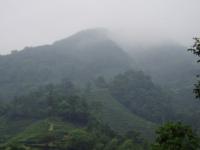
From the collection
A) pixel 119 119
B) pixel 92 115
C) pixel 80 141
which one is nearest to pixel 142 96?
pixel 119 119

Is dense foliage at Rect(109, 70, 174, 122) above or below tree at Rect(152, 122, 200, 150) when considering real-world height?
above

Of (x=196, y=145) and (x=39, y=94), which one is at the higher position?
(x=39, y=94)

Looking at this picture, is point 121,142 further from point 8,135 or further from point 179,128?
point 179,128

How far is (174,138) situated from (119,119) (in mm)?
98559

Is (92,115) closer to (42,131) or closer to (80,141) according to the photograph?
(42,131)

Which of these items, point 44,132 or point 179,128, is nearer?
point 179,128

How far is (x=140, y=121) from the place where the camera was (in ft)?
458

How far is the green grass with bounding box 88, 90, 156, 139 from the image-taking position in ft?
418

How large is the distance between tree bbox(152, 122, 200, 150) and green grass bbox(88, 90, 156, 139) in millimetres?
82113

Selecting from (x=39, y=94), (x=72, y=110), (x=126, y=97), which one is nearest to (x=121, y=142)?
(x=72, y=110)

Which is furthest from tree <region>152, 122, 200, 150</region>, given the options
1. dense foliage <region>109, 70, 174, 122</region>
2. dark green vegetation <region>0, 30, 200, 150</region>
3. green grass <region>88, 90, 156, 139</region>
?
dense foliage <region>109, 70, 174, 122</region>

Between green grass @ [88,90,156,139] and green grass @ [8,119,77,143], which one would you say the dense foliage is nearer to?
green grass @ [88,90,156,139]

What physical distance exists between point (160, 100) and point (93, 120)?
60342mm

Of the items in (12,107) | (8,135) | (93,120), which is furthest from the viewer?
(12,107)
